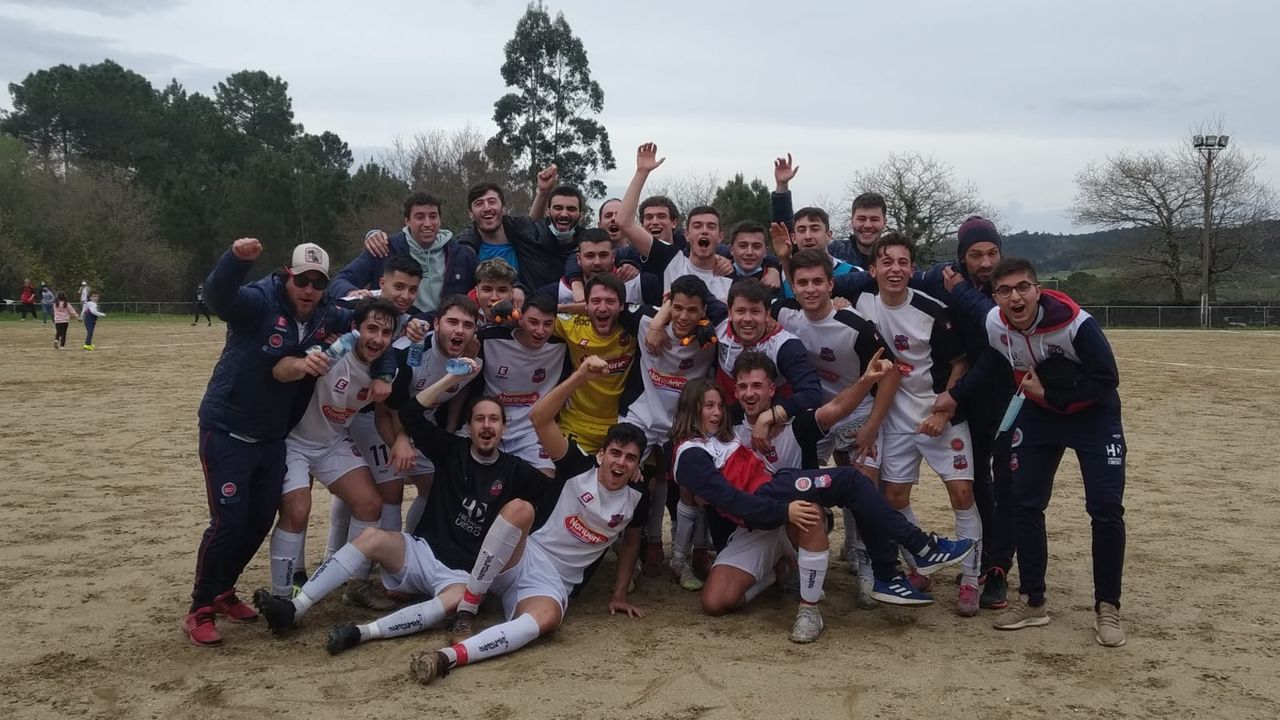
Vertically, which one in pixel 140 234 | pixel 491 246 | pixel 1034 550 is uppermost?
pixel 140 234

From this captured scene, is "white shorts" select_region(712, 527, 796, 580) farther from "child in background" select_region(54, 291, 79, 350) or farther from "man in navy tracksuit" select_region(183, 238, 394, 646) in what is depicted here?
"child in background" select_region(54, 291, 79, 350)

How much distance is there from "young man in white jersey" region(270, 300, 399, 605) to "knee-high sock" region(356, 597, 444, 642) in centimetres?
42

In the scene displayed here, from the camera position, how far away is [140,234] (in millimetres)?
49625

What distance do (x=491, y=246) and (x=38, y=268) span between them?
47457 mm

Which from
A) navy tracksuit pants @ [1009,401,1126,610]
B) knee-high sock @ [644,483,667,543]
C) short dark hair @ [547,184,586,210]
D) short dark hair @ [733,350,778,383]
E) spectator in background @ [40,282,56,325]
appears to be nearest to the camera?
navy tracksuit pants @ [1009,401,1126,610]

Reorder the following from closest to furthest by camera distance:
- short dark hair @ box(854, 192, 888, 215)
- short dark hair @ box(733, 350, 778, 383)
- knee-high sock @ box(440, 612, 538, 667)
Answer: knee-high sock @ box(440, 612, 538, 667) → short dark hair @ box(733, 350, 778, 383) → short dark hair @ box(854, 192, 888, 215)

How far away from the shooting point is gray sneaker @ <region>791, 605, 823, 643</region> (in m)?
5.02

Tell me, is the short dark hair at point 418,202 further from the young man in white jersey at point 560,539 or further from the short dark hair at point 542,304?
the young man in white jersey at point 560,539

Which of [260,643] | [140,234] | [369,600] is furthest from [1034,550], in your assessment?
[140,234]

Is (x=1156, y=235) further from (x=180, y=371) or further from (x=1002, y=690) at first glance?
(x=1002, y=690)

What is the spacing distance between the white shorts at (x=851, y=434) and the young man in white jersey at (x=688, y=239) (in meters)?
1.26

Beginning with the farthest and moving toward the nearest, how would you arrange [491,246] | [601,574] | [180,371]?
[180,371] → [491,246] → [601,574]

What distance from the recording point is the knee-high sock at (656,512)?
6.34m

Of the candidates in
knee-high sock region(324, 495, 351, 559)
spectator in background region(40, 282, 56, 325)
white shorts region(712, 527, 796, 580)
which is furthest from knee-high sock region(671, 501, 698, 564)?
spectator in background region(40, 282, 56, 325)
